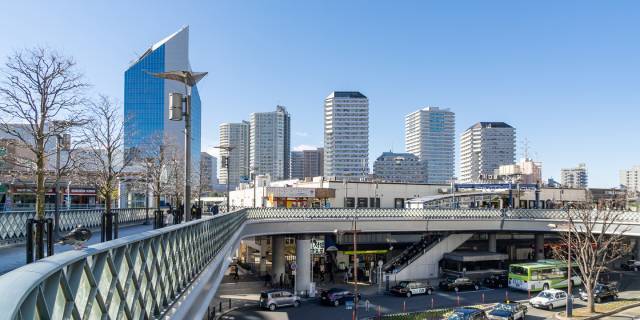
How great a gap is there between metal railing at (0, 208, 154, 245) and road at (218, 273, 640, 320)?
10.2 meters

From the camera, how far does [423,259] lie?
163ft

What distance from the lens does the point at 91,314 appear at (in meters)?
4.81

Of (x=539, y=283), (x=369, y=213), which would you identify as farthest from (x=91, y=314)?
(x=539, y=283)

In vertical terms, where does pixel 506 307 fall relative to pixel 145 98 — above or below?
below

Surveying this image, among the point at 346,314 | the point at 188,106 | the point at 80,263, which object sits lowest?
the point at 346,314

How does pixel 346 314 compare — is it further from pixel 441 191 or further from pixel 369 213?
pixel 441 191

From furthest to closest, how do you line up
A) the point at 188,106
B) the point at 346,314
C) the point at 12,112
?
the point at 346,314, the point at 12,112, the point at 188,106

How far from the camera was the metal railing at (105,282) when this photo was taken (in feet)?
10.7

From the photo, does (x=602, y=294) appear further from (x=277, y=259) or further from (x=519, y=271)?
(x=277, y=259)

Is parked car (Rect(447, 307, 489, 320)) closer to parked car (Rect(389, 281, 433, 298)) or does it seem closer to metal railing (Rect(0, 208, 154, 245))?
parked car (Rect(389, 281, 433, 298))

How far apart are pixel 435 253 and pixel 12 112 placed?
41.5 meters

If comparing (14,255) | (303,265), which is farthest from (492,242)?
(14,255)

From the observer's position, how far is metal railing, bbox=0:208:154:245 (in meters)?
19.0

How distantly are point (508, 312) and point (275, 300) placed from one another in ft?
52.6
